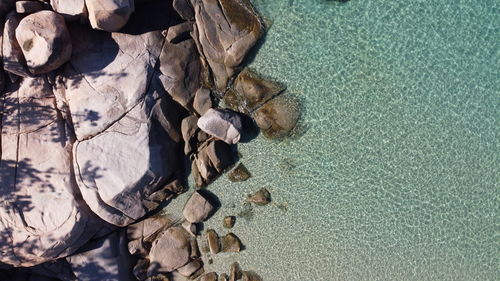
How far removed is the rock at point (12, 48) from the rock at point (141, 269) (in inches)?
176

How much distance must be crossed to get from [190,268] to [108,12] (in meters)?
5.31

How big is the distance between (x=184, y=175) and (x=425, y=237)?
4.97 meters

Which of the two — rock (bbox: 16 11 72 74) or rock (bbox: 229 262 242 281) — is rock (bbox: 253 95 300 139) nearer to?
rock (bbox: 229 262 242 281)

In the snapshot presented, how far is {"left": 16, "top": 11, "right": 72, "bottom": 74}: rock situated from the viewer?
25.8 ft

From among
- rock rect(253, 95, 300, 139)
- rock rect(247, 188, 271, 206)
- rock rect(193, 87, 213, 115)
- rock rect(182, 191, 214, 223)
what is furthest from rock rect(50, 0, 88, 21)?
rock rect(247, 188, 271, 206)

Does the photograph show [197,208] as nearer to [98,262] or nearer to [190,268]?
[190,268]

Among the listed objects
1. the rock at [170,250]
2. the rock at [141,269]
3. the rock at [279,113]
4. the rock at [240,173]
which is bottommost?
the rock at [141,269]

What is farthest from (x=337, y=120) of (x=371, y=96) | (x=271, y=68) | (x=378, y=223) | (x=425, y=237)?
(x=425, y=237)

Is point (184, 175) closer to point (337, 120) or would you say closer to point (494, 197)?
point (337, 120)

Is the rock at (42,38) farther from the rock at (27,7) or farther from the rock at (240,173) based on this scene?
the rock at (240,173)

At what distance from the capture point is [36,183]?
8508mm

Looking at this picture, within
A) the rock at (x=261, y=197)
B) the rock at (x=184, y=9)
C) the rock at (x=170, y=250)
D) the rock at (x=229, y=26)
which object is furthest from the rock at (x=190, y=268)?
the rock at (x=184, y=9)

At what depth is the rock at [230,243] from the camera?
884 centimetres

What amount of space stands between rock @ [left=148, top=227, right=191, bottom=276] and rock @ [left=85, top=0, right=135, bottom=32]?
4257 millimetres
